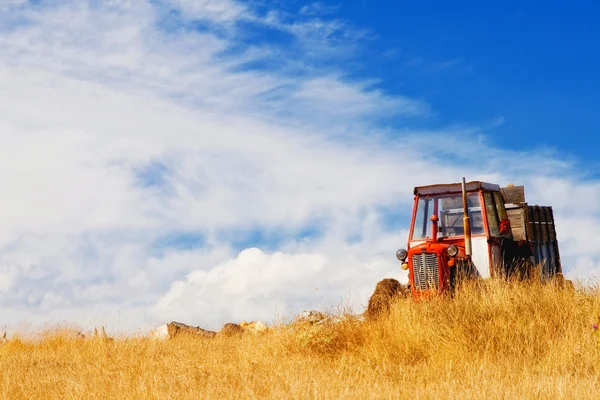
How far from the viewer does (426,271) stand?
492 inches

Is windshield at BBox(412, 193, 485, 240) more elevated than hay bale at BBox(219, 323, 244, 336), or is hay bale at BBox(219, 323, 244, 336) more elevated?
windshield at BBox(412, 193, 485, 240)

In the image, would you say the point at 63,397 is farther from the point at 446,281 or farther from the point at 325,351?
the point at 446,281

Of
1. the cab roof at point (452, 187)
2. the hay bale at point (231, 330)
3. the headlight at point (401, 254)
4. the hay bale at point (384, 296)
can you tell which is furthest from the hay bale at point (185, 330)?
the cab roof at point (452, 187)

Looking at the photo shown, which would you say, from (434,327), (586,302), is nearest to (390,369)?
(434,327)

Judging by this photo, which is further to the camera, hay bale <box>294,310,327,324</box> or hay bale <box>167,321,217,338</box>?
hay bale <box>167,321,217,338</box>

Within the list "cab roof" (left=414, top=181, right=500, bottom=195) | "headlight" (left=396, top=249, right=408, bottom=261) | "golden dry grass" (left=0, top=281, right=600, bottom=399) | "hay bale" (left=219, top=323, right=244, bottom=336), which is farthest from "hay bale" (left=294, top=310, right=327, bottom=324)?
"cab roof" (left=414, top=181, right=500, bottom=195)

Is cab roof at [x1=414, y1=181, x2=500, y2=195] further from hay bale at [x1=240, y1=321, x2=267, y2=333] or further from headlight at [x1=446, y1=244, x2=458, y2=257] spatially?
hay bale at [x1=240, y1=321, x2=267, y2=333]

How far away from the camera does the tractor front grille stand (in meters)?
12.4

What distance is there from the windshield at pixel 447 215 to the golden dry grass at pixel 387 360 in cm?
127

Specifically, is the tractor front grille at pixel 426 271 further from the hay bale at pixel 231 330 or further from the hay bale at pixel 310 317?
the hay bale at pixel 231 330

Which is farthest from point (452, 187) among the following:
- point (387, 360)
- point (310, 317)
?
point (387, 360)

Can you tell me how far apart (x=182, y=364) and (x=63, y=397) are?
8.00 feet

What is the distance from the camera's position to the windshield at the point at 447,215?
42.3 ft

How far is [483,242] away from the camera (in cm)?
1260
